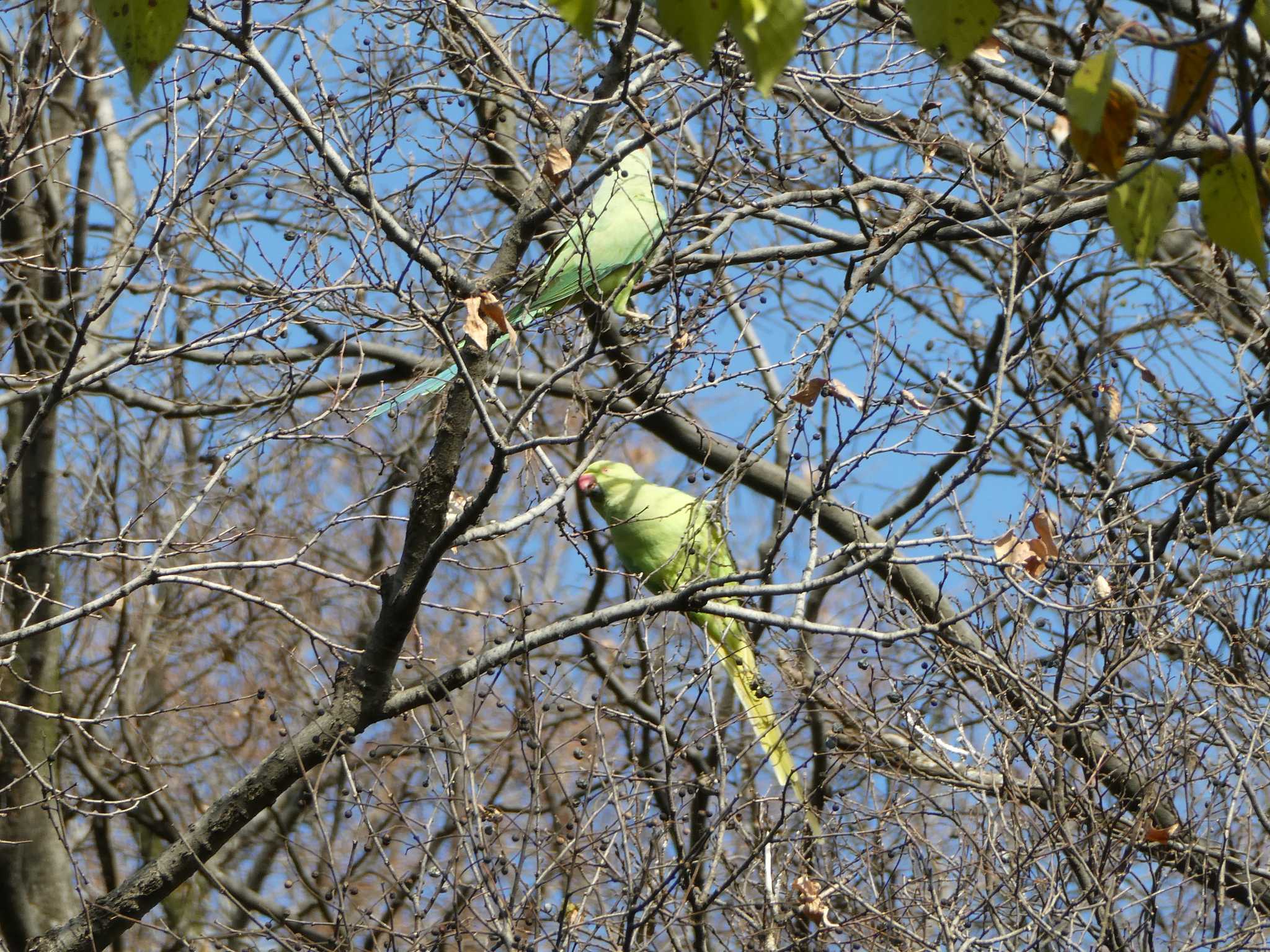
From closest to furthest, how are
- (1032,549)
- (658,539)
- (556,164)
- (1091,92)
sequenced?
(1091,92) → (1032,549) → (556,164) → (658,539)

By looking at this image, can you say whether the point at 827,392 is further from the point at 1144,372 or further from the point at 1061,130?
the point at 1144,372

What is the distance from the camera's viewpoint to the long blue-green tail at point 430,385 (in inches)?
172

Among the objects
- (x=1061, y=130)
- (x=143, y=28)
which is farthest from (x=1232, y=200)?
(x=1061, y=130)

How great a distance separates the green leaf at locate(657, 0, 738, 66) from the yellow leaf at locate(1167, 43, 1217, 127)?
0.44m

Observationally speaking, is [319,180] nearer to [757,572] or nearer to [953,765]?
[757,572]

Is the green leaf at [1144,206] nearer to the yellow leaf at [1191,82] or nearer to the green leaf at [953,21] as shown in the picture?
the yellow leaf at [1191,82]

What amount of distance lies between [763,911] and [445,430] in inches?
67.9

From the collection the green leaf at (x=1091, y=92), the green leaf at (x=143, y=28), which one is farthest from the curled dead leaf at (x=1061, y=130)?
the green leaf at (x=143, y=28)

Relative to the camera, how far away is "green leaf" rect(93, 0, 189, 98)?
3.98 ft

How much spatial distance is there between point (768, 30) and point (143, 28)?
0.59 metres

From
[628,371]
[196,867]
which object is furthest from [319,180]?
[196,867]

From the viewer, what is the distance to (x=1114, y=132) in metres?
1.40

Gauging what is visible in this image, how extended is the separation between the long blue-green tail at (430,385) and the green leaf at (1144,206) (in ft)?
9.48

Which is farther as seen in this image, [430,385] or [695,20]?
[430,385]
